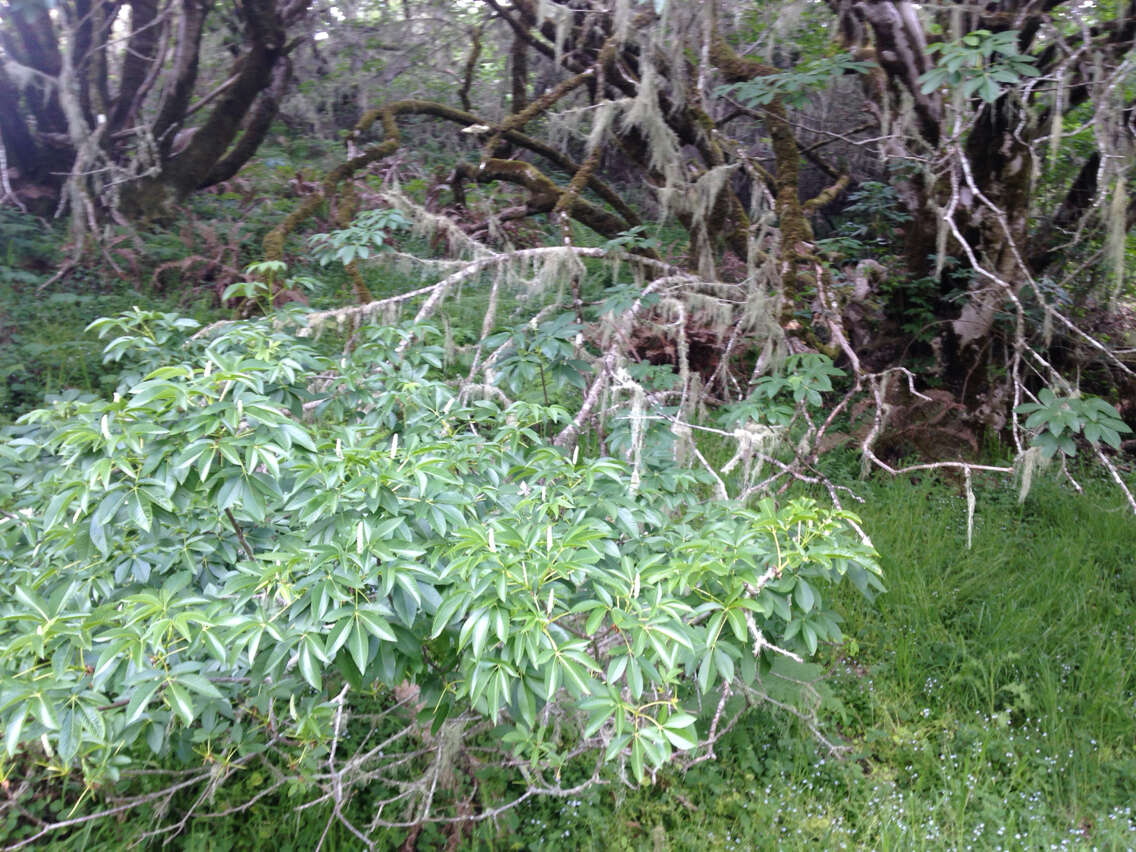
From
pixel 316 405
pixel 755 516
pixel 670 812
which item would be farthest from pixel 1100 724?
pixel 316 405

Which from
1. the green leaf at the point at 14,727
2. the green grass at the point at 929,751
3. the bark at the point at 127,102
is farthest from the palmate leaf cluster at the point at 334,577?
the bark at the point at 127,102

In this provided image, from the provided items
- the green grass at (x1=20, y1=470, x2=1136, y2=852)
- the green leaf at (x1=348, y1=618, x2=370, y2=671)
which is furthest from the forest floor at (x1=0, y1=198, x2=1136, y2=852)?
the green leaf at (x1=348, y1=618, x2=370, y2=671)

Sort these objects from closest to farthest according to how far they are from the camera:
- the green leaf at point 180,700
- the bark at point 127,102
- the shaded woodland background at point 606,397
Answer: the green leaf at point 180,700 → the shaded woodland background at point 606,397 → the bark at point 127,102

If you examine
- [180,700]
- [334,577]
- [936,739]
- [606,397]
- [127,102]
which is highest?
[127,102]

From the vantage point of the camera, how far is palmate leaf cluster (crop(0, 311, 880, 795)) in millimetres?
1493

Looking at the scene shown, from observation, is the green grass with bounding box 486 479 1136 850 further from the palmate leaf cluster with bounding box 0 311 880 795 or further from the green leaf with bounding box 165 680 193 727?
the green leaf with bounding box 165 680 193 727

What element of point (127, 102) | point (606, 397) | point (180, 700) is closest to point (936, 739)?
point (606, 397)

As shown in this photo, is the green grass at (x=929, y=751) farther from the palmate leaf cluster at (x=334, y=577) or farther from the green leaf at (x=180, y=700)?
the green leaf at (x=180, y=700)

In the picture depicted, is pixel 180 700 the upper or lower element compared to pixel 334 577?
lower

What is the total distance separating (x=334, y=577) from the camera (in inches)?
59.6

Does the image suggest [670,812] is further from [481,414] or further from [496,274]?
[496,274]

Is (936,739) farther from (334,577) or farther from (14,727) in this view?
(14,727)

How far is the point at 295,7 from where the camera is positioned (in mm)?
5953

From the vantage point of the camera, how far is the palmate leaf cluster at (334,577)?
Result: 1.49m
